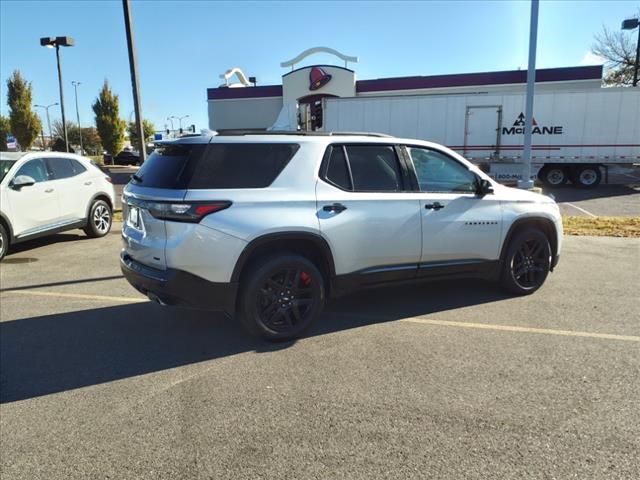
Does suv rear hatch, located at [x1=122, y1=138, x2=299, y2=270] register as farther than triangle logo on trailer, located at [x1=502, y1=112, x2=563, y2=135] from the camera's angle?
No

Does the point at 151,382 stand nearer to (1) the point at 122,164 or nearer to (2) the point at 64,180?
(2) the point at 64,180

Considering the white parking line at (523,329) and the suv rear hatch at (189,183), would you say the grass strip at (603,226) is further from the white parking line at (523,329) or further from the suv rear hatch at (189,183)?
the suv rear hatch at (189,183)

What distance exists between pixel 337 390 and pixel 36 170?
7.20 metres

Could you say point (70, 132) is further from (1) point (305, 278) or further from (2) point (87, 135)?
(1) point (305, 278)

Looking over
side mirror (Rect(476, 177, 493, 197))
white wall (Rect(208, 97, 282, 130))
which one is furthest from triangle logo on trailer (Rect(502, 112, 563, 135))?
white wall (Rect(208, 97, 282, 130))

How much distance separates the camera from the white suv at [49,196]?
7660 mm

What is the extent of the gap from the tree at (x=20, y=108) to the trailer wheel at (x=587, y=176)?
37861 mm

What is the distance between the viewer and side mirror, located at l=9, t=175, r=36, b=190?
7.70 metres

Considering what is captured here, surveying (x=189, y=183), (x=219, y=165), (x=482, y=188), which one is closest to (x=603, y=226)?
(x=482, y=188)

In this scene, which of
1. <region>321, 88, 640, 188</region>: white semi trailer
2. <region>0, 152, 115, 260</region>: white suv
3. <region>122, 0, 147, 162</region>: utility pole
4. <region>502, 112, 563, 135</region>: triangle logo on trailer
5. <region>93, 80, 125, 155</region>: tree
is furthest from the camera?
<region>93, 80, 125, 155</region>: tree

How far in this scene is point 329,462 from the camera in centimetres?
265

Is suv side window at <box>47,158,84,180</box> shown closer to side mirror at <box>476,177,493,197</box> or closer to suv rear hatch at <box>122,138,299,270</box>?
suv rear hatch at <box>122,138,299,270</box>

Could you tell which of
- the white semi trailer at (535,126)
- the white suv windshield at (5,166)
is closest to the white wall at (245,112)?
the white semi trailer at (535,126)

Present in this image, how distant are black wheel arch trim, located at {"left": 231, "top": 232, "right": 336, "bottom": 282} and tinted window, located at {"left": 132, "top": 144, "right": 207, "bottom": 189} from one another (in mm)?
706
